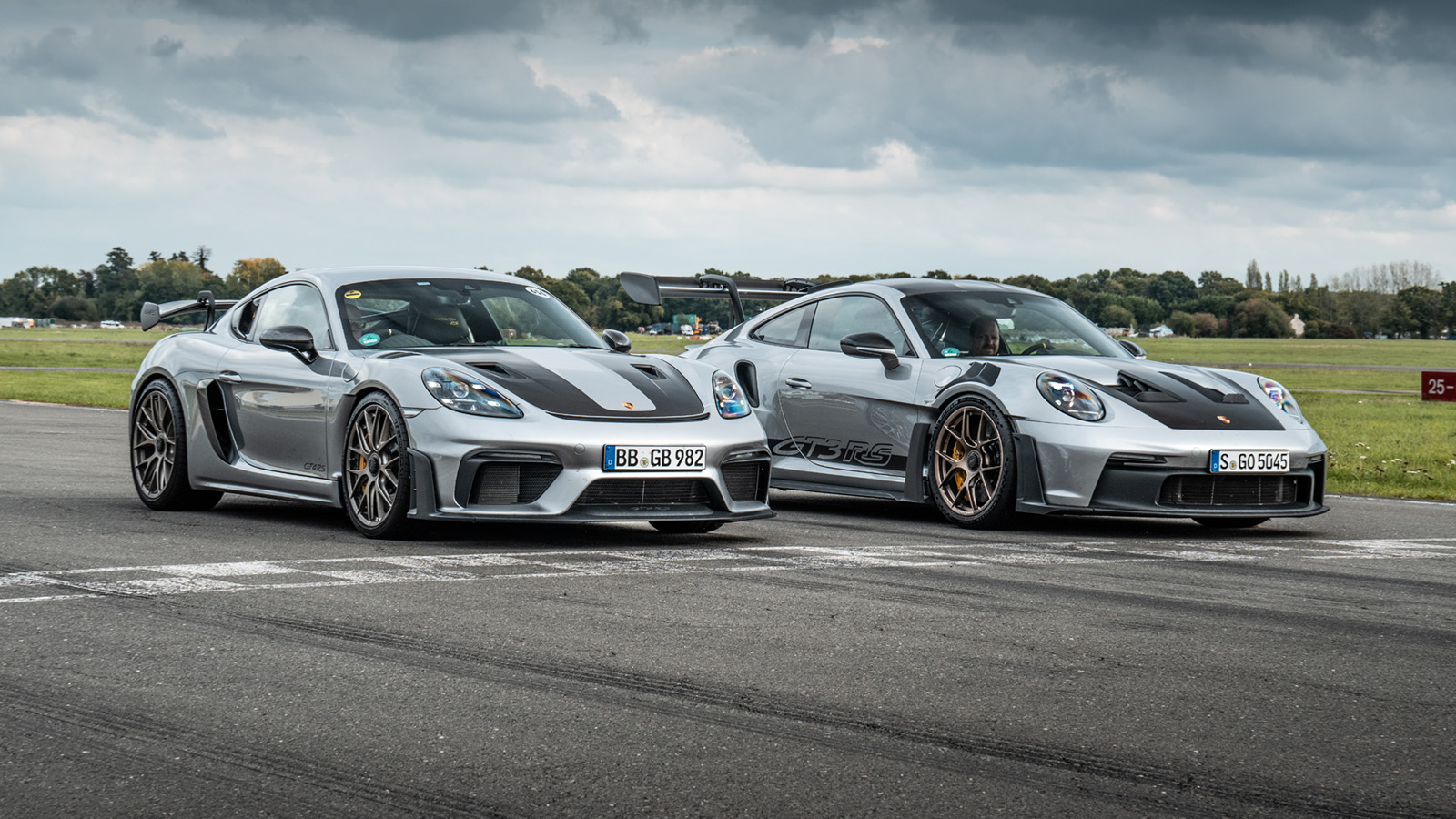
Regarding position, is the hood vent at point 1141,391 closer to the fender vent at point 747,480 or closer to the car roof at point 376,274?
the fender vent at point 747,480

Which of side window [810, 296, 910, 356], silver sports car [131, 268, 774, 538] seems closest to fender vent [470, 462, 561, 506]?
silver sports car [131, 268, 774, 538]

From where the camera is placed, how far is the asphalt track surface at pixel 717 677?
343cm

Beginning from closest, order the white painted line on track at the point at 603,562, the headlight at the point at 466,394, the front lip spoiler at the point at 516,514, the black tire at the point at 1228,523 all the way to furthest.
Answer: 1. the white painted line on track at the point at 603,562
2. the front lip spoiler at the point at 516,514
3. the headlight at the point at 466,394
4. the black tire at the point at 1228,523

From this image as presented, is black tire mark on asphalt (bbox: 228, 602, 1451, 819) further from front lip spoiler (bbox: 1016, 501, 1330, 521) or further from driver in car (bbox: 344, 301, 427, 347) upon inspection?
front lip spoiler (bbox: 1016, 501, 1330, 521)

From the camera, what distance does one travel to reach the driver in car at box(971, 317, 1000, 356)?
9.34 metres

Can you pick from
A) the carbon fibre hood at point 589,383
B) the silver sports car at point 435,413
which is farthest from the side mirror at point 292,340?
the carbon fibre hood at point 589,383

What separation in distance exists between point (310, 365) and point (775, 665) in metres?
4.38

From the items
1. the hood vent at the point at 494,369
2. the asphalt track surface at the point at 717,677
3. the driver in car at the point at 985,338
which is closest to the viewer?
the asphalt track surface at the point at 717,677

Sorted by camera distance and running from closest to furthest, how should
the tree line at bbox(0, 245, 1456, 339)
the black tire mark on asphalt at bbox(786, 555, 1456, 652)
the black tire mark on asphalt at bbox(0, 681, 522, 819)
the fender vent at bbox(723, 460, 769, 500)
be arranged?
the black tire mark on asphalt at bbox(0, 681, 522, 819), the black tire mark on asphalt at bbox(786, 555, 1456, 652), the fender vent at bbox(723, 460, 769, 500), the tree line at bbox(0, 245, 1456, 339)

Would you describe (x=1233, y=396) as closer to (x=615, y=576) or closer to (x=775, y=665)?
(x=615, y=576)

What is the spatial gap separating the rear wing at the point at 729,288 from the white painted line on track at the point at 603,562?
12.0 ft

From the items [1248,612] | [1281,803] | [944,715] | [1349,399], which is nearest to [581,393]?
[1248,612]

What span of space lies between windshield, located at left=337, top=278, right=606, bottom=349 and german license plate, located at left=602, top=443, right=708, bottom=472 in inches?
54.2

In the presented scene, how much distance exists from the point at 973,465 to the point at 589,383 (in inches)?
87.6
